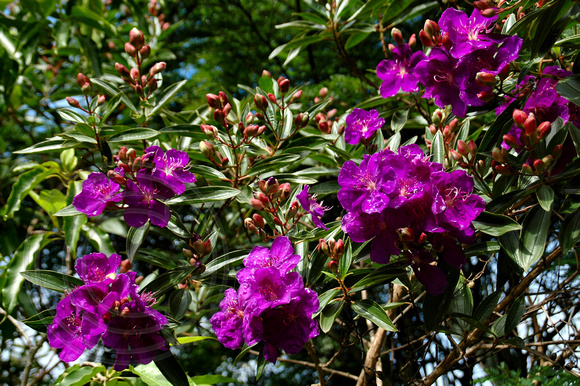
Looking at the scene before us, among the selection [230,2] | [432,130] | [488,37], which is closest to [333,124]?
[432,130]

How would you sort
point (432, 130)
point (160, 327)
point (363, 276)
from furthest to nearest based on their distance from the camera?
point (432, 130) < point (363, 276) < point (160, 327)

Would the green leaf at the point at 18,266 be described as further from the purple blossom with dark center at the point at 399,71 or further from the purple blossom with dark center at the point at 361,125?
the purple blossom with dark center at the point at 399,71

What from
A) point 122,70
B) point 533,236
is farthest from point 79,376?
point 533,236

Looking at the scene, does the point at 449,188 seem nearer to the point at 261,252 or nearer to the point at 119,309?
the point at 261,252

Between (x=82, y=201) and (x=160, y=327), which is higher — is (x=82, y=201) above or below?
above

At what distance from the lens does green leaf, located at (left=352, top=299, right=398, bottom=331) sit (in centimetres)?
111

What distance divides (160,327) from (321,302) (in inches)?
13.7

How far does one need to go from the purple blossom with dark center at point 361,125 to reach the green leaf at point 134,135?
1.82ft

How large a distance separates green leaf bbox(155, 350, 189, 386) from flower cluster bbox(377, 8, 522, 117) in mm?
843

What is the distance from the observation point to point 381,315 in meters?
1.13

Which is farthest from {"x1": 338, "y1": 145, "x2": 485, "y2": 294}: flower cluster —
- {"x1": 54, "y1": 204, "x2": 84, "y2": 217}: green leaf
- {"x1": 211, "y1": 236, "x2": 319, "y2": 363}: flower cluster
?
{"x1": 54, "y1": 204, "x2": 84, "y2": 217}: green leaf

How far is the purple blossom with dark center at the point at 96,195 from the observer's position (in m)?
1.25

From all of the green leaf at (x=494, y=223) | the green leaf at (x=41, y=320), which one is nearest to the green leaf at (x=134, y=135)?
the green leaf at (x=41, y=320)

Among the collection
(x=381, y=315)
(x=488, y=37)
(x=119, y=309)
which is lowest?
(x=381, y=315)
